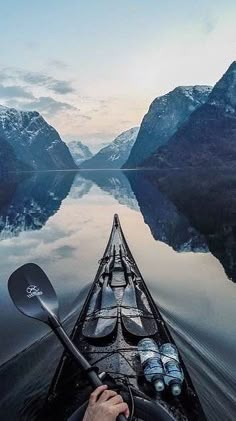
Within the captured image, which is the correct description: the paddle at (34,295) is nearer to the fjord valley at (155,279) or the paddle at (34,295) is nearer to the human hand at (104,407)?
the fjord valley at (155,279)

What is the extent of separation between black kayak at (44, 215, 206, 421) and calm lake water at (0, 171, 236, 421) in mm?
1553

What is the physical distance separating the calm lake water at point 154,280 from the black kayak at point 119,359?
5.09 ft

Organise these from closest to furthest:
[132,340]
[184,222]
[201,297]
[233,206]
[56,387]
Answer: [56,387]
[132,340]
[201,297]
[184,222]
[233,206]

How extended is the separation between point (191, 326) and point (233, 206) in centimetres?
A: 2962

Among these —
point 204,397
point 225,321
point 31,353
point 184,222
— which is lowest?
point 204,397

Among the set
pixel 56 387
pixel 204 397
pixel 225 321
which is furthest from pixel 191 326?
pixel 56 387

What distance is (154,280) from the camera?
19.4 m

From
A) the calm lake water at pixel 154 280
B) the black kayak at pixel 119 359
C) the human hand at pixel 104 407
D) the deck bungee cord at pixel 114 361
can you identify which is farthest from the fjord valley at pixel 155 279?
the human hand at pixel 104 407

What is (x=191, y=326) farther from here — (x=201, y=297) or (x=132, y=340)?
(x=132, y=340)

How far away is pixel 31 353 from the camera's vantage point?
468 inches

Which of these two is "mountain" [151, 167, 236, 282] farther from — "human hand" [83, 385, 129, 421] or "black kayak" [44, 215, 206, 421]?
"human hand" [83, 385, 129, 421]

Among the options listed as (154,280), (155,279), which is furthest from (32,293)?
(155,279)

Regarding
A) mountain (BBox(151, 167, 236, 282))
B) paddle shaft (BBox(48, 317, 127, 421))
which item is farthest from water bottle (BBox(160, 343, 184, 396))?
mountain (BBox(151, 167, 236, 282))

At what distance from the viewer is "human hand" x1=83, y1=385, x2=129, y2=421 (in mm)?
3443
